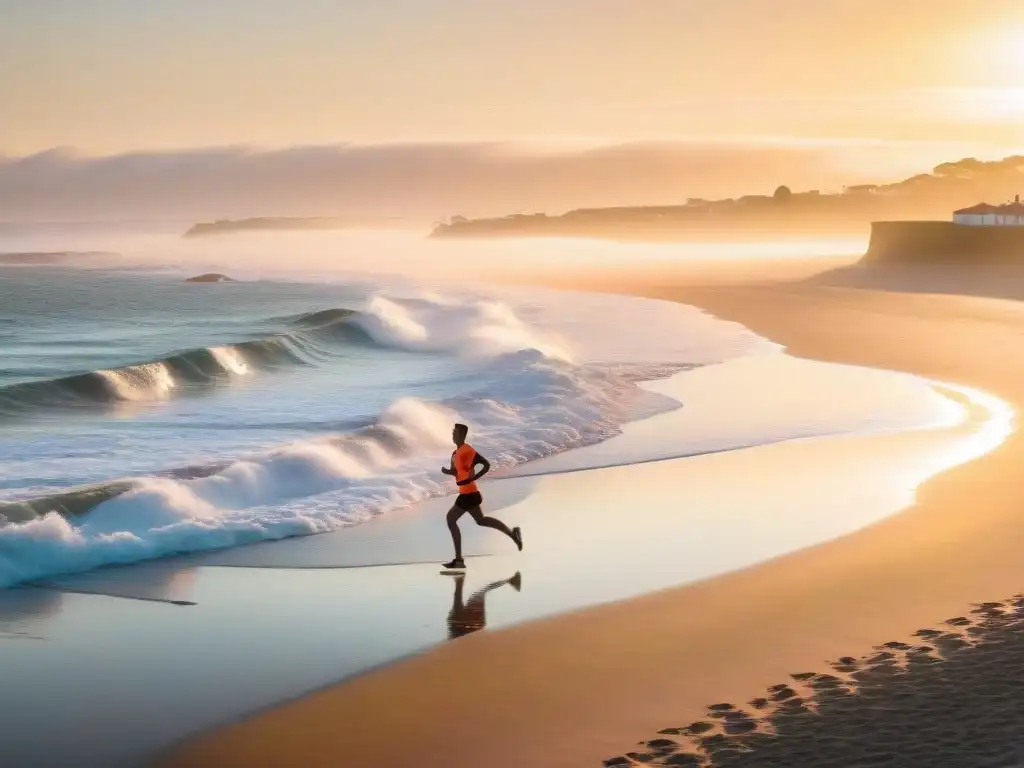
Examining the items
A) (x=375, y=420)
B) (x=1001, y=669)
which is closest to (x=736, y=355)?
(x=375, y=420)

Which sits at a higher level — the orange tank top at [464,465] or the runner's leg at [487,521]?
the orange tank top at [464,465]

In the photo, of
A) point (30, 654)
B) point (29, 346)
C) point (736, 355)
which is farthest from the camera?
point (29, 346)

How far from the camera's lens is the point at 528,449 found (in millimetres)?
16703

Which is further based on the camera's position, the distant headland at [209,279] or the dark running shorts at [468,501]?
the distant headland at [209,279]

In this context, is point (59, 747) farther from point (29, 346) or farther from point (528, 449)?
point (29, 346)

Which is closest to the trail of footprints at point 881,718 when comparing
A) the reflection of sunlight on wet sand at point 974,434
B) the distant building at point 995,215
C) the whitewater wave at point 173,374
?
the reflection of sunlight on wet sand at point 974,434

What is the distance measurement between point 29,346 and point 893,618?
33215 millimetres

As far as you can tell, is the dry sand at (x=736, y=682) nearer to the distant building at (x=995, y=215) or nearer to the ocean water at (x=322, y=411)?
the ocean water at (x=322, y=411)

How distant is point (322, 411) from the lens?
20.9 metres

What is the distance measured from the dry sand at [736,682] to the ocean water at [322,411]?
423cm

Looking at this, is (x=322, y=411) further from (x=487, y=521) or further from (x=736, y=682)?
(x=736, y=682)

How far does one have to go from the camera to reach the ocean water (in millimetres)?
→ 12469

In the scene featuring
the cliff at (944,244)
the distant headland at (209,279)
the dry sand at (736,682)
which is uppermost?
the distant headland at (209,279)

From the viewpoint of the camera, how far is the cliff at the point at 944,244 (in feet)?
246
